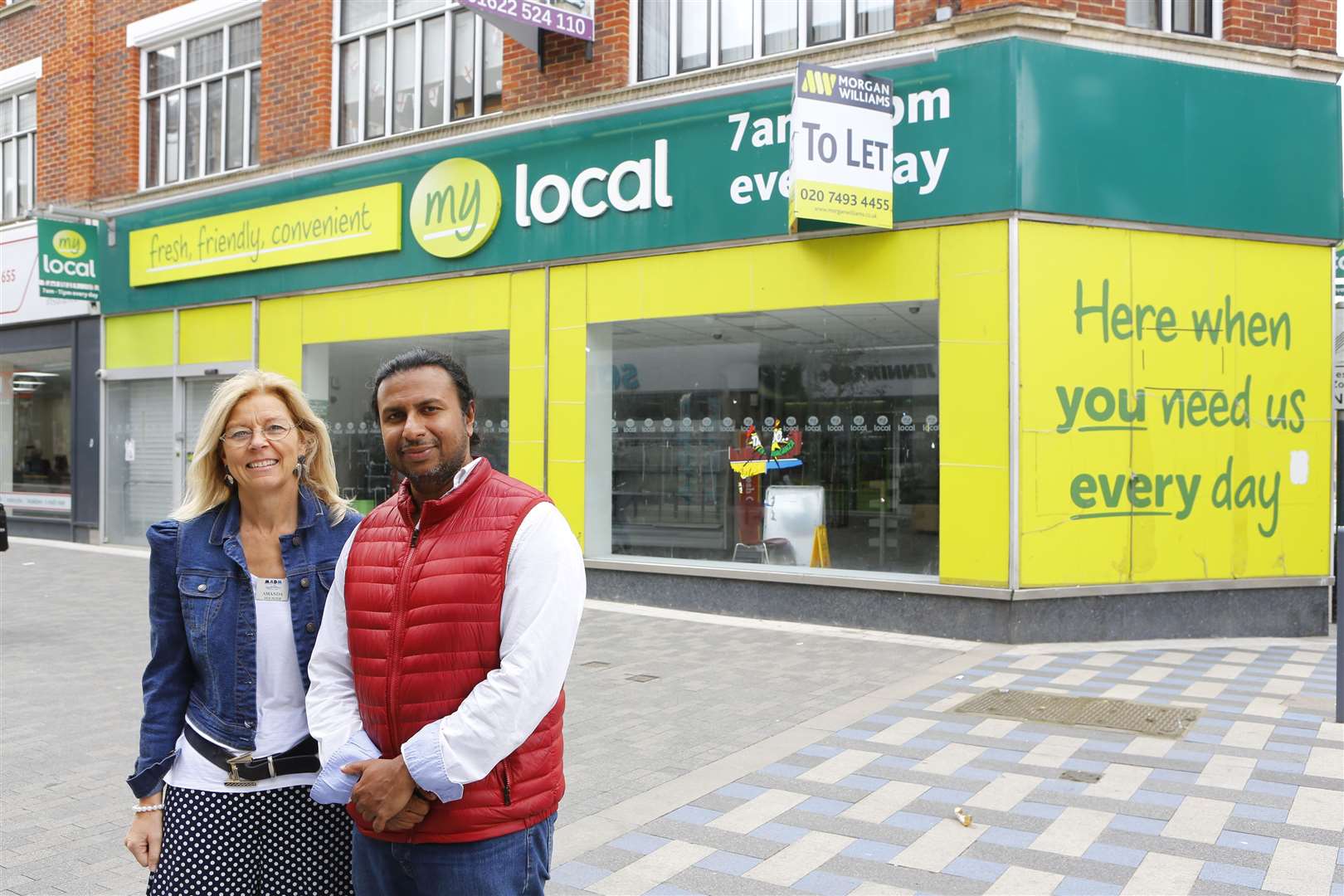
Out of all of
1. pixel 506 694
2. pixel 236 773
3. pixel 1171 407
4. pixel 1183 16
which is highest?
pixel 1183 16

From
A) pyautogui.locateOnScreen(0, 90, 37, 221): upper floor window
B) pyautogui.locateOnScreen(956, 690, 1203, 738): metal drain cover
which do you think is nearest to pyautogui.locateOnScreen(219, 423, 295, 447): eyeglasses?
pyautogui.locateOnScreen(956, 690, 1203, 738): metal drain cover

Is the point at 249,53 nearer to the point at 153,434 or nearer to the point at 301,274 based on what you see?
the point at 301,274

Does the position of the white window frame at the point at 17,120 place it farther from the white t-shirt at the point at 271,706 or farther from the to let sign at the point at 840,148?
the white t-shirt at the point at 271,706

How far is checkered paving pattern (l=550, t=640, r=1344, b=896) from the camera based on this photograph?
13.8ft

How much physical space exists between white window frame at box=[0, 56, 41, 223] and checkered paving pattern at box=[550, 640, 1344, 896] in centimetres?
1770

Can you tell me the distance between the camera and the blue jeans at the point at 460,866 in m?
2.20

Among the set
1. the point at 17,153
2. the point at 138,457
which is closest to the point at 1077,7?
the point at 138,457

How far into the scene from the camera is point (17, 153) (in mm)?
18703

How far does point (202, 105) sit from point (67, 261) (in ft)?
10.4

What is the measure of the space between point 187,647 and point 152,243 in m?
15.2

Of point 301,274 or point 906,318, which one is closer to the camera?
point 906,318

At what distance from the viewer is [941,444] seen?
9602mm

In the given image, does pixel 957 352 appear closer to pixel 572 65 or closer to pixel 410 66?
pixel 572 65

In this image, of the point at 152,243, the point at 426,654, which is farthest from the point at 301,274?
the point at 426,654
